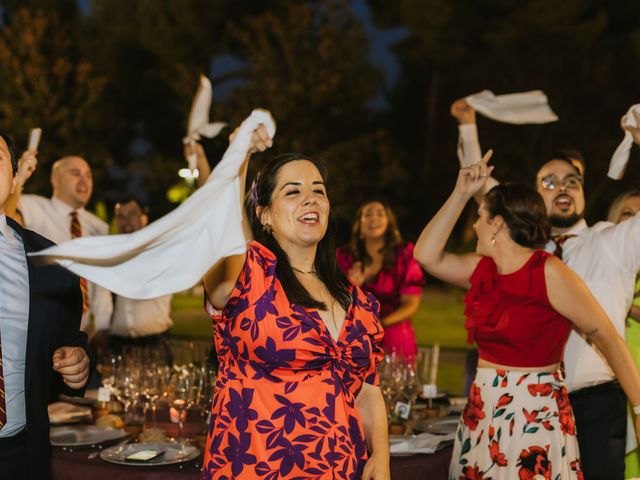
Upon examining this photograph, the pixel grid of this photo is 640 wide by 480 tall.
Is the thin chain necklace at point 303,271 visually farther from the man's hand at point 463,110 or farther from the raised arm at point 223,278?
→ the man's hand at point 463,110

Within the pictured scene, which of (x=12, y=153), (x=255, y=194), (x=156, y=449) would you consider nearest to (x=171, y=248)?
(x=255, y=194)

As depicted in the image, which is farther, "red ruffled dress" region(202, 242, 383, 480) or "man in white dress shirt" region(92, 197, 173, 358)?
"man in white dress shirt" region(92, 197, 173, 358)

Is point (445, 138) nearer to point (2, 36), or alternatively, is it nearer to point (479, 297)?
point (2, 36)

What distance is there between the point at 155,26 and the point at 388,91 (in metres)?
8.21

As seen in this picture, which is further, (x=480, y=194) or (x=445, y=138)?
(x=445, y=138)

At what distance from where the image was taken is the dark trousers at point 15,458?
2.27 metres

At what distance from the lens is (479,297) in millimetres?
3330

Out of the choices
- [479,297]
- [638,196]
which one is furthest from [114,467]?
[638,196]

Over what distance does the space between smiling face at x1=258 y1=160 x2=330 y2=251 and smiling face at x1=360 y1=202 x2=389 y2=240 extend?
10.6ft

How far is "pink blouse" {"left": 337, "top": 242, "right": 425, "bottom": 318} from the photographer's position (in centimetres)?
562

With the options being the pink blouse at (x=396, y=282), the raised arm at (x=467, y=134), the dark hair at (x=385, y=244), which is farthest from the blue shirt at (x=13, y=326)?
the dark hair at (x=385, y=244)

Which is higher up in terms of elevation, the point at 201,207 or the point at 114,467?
the point at 201,207

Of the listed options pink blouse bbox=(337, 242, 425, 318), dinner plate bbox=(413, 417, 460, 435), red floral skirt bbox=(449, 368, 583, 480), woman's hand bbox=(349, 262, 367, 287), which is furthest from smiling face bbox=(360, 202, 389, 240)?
red floral skirt bbox=(449, 368, 583, 480)

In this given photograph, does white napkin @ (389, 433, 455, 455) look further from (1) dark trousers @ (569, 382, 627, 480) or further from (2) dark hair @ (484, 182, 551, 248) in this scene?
(2) dark hair @ (484, 182, 551, 248)
